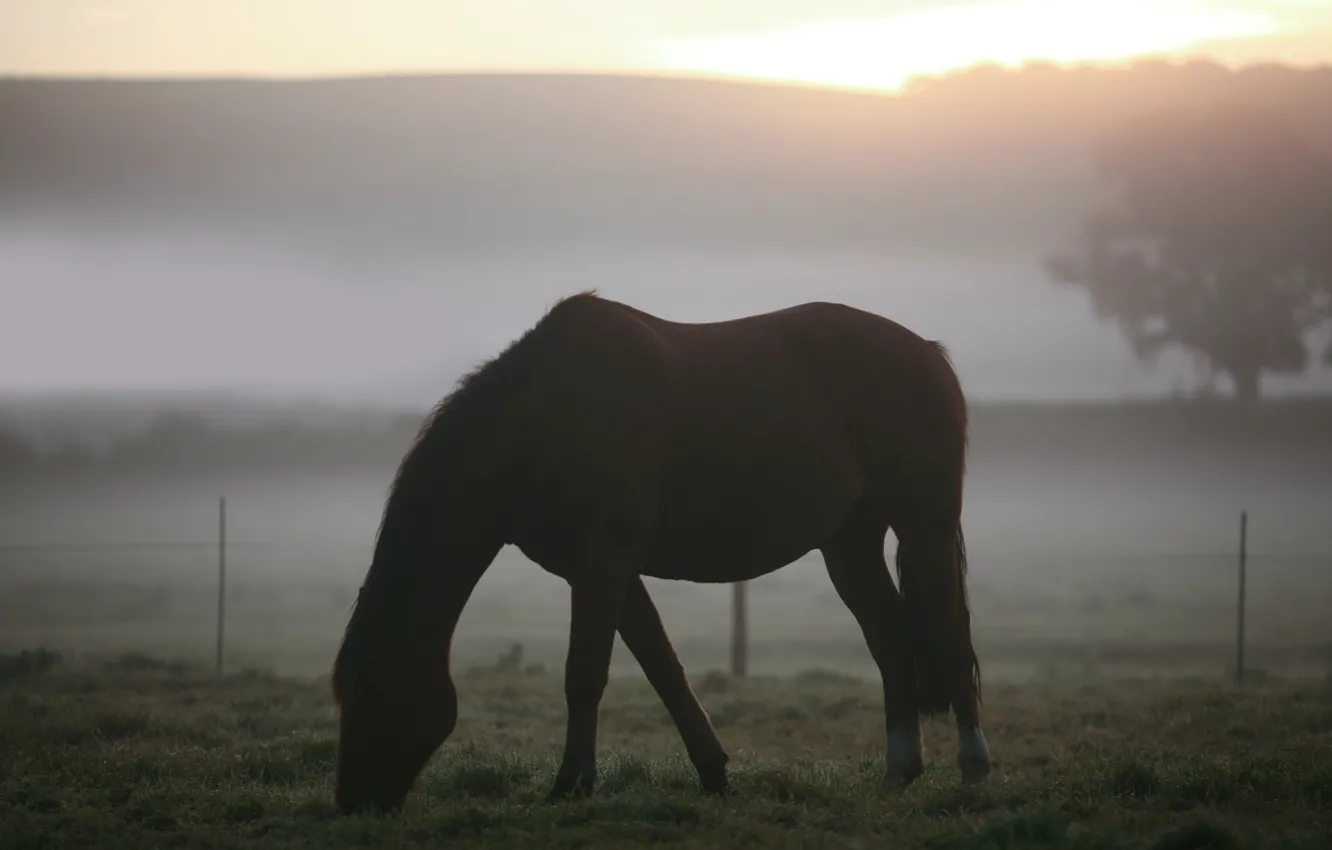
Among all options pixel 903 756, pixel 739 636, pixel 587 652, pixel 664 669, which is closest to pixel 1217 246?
pixel 739 636

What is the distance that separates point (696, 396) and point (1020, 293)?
45.8 metres

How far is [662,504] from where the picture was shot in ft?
18.9

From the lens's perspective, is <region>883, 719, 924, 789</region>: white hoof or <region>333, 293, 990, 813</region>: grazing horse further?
<region>883, 719, 924, 789</region>: white hoof

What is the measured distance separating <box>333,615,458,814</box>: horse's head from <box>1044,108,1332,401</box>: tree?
40.7 m

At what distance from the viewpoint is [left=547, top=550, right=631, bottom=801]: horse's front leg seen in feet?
17.7

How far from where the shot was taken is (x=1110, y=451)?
3978 centimetres

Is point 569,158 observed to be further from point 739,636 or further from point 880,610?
point 880,610

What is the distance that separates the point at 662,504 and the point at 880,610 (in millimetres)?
1407

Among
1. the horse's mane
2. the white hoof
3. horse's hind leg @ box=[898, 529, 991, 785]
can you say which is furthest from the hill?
the horse's mane

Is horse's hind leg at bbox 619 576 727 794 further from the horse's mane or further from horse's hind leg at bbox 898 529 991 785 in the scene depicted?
horse's hind leg at bbox 898 529 991 785

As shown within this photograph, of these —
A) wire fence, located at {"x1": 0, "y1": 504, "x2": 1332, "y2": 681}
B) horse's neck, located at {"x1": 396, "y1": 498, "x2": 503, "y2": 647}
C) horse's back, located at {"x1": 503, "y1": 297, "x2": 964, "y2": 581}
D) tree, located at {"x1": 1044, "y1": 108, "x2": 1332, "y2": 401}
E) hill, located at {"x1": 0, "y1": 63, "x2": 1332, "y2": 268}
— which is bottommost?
wire fence, located at {"x1": 0, "y1": 504, "x2": 1332, "y2": 681}

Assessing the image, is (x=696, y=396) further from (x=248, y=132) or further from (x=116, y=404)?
(x=248, y=132)

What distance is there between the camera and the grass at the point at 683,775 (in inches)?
185

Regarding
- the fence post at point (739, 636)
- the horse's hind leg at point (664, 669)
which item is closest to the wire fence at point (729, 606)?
the fence post at point (739, 636)
